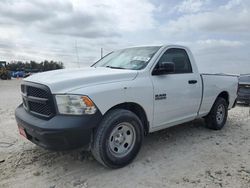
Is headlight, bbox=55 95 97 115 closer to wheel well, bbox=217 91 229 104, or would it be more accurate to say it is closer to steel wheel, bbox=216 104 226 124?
steel wheel, bbox=216 104 226 124

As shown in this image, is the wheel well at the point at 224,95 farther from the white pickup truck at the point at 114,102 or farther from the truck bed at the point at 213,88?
the white pickup truck at the point at 114,102


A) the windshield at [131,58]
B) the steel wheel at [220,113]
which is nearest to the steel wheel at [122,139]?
the windshield at [131,58]

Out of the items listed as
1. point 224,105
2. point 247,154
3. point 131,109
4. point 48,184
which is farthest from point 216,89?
point 48,184

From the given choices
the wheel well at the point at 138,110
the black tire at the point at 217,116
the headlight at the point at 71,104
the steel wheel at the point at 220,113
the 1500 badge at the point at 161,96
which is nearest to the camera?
the headlight at the point at 71,104

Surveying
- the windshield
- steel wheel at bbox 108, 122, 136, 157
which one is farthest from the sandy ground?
the windshield

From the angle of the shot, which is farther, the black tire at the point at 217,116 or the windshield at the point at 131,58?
the black tire at the point at 217,116

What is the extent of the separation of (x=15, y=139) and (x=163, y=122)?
2.99 m

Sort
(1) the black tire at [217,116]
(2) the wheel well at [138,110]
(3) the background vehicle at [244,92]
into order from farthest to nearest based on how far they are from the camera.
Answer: (3) the background vehicle at [244,92]
(1) the black tire at [217,116]
(2) the wheel well at [138,110]

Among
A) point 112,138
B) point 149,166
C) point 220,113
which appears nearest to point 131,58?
point 112,138

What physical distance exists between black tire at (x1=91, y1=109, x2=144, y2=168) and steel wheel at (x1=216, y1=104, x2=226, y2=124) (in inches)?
114

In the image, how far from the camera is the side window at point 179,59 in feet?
15.8

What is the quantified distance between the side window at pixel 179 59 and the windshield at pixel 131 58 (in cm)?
27

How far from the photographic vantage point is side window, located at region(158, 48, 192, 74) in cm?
481

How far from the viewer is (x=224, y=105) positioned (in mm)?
6316
